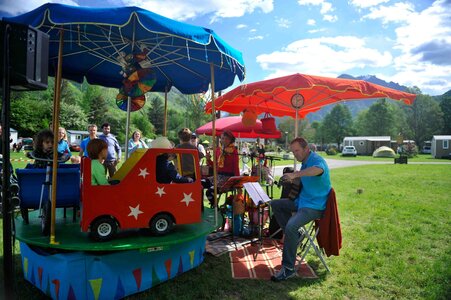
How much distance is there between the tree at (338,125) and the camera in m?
78.4

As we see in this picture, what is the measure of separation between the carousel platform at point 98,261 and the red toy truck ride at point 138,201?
0.16m

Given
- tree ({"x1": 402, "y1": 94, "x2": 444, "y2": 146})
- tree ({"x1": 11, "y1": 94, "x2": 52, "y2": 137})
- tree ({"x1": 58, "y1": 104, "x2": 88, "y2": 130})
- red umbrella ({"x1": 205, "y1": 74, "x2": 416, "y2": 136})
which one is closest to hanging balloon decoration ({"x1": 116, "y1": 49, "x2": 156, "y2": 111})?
red umbrella ({"x1": 205, "y1": 74, "x2": 416, "y2": 136})

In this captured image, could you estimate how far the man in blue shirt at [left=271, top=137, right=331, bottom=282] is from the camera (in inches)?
162

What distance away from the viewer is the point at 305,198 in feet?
14.3

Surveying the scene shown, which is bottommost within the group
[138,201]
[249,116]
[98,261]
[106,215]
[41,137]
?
[98,261]

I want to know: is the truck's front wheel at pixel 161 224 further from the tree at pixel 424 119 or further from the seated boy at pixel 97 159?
the tree at pixel 424 119

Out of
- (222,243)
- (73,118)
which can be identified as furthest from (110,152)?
(73,118)

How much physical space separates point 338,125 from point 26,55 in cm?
8219

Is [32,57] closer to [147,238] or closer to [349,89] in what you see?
[147,238]

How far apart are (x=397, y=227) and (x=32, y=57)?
22.7ft

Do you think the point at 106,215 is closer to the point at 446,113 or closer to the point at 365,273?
the point at 365,273

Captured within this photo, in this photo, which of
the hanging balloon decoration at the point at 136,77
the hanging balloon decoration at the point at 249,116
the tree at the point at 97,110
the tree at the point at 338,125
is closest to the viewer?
the hanging balloon decoration at the point at 136,77

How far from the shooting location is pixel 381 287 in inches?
156

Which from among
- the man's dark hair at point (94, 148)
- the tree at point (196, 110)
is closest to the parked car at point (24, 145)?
the tree at point (196, 110)
